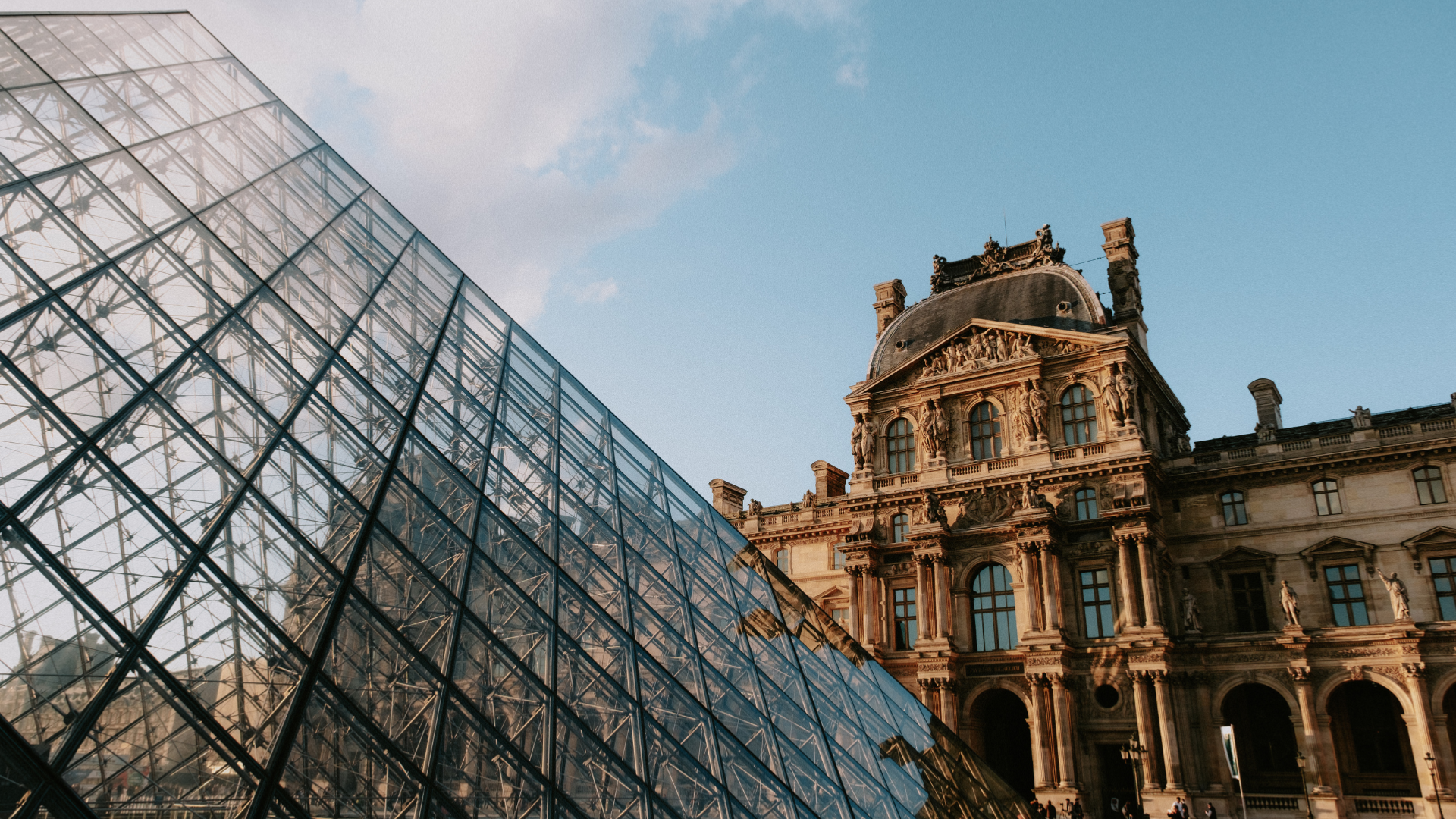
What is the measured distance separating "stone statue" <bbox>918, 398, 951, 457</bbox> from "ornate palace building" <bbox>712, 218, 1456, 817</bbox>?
0.22 ft

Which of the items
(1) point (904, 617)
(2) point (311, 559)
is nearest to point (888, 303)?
(1) point (904, 617)

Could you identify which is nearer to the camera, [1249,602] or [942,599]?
[1249,602]

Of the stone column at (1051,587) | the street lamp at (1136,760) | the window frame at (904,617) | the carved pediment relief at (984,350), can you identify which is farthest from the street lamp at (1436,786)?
the carved pediment relief at (984,350)

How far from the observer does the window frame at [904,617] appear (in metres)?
35.2

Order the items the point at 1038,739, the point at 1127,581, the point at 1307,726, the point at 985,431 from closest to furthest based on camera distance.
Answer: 1. the point at 1307,726
2. the point at 1038,739
3. the point at 1127,581
4. the point at 985,431

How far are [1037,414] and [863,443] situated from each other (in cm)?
701

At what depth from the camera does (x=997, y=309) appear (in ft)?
125

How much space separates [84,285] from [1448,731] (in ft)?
112

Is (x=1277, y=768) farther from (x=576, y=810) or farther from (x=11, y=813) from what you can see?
(x=11, y=813)

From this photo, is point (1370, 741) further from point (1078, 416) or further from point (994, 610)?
point (1078, 416)

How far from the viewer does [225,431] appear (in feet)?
27.3

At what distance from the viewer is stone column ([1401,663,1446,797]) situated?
84.4 ft

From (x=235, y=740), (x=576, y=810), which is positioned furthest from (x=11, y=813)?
(x=576, y=810)

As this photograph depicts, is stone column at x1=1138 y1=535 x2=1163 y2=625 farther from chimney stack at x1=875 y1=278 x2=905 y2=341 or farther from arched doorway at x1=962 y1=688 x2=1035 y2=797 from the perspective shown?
chimney stack at x1=875 y1=278 x2=905 y2=341
